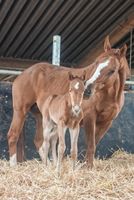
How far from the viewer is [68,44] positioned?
6.95m

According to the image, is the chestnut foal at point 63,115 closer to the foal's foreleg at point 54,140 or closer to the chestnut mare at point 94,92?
the foal's foreleg at point 54,140

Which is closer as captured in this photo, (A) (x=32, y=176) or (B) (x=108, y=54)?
(A) (x=32, y=176)

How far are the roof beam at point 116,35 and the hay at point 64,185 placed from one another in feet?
10.5

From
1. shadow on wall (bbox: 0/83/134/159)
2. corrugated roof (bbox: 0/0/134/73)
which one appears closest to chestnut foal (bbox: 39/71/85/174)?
shadow on wall (bbox: 0/83/134/159)

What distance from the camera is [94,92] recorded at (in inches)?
164

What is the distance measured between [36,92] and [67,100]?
3.31 feet

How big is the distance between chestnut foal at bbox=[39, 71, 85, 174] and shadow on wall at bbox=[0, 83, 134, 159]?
974 mm

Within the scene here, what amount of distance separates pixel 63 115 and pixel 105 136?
1970mm

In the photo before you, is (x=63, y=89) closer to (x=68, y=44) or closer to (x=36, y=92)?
(x=36, y=92)

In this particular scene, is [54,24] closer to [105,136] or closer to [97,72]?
[105,136]

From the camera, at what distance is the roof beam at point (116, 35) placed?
6305 mm

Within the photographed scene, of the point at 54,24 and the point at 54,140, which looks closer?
the point at 54,140

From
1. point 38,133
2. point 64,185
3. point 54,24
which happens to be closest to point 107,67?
point 64,185

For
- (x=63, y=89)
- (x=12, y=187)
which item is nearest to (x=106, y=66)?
(x=63, y=89)
